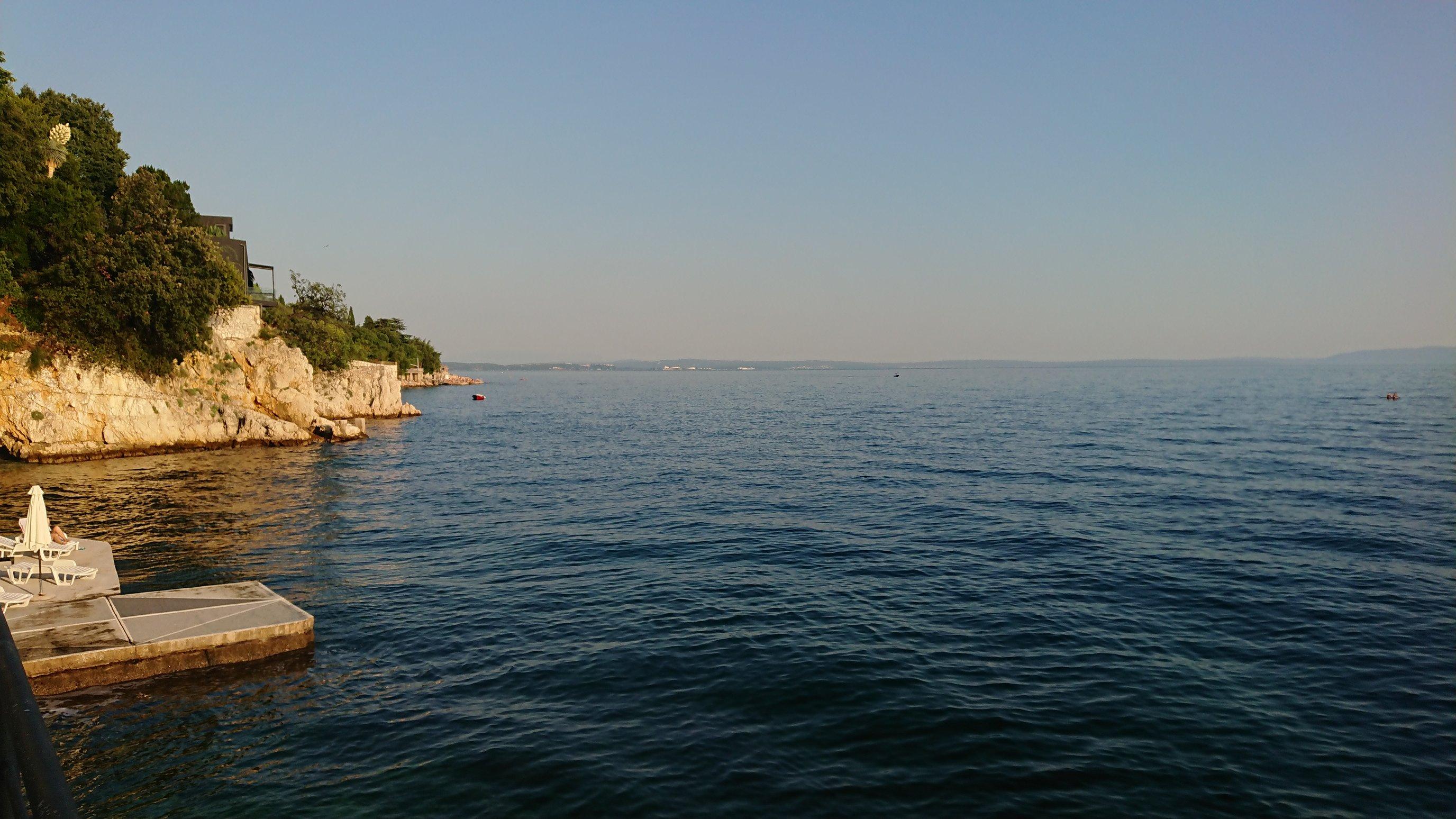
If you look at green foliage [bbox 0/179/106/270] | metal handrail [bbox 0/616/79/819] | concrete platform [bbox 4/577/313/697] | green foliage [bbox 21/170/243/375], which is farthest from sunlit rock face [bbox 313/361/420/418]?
metal handrail [bbox 0/616/79/819]

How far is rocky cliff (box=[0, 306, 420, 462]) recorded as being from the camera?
4716cm

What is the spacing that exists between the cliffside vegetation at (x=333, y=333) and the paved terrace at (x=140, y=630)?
51.1 meters

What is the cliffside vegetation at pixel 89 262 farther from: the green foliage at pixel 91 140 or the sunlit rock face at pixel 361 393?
the sunlit rock face at pixel 361 393

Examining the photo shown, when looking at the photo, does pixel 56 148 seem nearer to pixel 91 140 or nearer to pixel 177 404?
pixel 91 140

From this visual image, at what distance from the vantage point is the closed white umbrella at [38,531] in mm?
21000

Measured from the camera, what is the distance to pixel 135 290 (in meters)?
49.8

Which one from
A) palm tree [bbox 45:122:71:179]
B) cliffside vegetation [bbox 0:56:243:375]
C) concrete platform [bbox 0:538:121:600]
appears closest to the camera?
concrete platform [bbox 0:538:121:600]

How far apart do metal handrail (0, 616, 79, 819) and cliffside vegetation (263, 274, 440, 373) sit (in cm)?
7245

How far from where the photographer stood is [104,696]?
16625 millimetres

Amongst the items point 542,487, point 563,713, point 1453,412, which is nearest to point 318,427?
point 542,487

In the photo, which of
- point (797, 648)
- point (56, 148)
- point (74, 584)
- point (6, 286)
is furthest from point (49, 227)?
point (797, 648)

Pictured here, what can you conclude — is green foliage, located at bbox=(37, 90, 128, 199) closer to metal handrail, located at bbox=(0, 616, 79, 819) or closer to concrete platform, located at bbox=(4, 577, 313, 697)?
concrete platform, located at bbox=(4, 577, 313, 697)

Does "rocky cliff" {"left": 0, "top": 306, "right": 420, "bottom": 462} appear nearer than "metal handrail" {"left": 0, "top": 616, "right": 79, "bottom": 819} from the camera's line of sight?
No

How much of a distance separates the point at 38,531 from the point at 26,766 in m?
25.2
